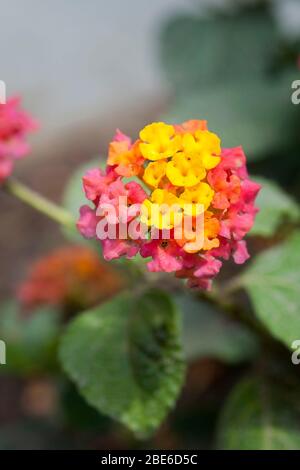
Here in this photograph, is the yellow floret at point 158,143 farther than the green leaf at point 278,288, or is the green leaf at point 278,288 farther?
the green leaf at point 278,288

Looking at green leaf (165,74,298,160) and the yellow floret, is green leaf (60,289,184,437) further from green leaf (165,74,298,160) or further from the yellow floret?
green leaf (165,74,298,160)

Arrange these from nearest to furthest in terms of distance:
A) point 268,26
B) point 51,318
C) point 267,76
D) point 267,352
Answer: point 267,352 → point 51,318 → point 267,76 → point 268,26

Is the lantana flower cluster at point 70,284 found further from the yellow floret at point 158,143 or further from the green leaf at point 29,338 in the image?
the yellow floret at point 158,143

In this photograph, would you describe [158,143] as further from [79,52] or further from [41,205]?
[79,52]

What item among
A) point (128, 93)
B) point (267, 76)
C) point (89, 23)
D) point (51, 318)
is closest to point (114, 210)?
point (51, 318)

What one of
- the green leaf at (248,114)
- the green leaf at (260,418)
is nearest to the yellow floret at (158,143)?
the green leaf at (260,418)

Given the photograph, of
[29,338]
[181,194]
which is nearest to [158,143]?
[181,194]

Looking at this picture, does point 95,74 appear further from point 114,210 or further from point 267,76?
point 114,210
